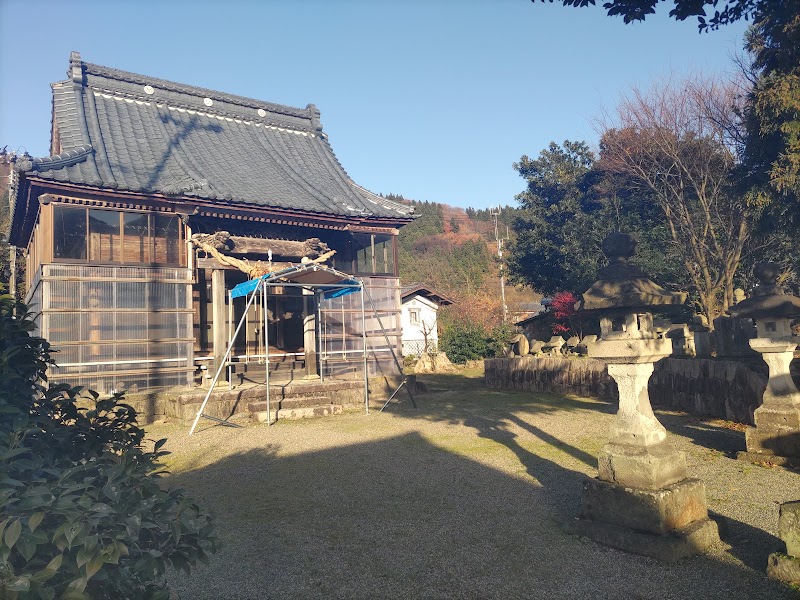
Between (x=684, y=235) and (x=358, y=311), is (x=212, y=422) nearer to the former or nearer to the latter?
(x=358, y=311)

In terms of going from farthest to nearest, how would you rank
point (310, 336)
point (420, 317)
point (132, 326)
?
point (420, 317) < point (310, 336) < point (132, 326)

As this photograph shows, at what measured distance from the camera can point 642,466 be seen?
4.66m

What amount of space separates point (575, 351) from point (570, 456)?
36.1ft

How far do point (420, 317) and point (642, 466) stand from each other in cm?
2770

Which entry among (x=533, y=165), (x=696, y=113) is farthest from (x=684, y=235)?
(x=533, y=165)

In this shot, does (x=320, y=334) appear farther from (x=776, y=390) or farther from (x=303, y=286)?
(x=776, y=390)

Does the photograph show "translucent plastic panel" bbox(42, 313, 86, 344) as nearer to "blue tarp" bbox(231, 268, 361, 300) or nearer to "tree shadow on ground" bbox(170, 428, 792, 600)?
"blue tarp" bbox(231, 268, 361, 300)

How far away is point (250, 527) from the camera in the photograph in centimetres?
540

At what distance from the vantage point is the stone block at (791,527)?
3.76m

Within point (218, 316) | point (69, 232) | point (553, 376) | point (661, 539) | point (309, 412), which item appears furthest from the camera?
point (553, 376)

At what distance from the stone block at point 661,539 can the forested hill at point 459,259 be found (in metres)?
31.1

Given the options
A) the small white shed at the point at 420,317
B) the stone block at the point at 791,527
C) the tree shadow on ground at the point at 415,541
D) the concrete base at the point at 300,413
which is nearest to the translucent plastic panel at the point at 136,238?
the concrete base at the point at 300,413

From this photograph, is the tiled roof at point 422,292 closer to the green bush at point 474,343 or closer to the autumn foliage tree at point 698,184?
the green bush at point 474,343

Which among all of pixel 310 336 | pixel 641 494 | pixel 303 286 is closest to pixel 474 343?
pixel 310 336
